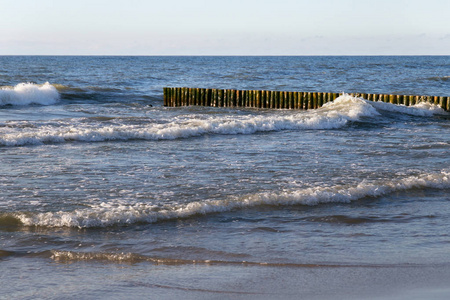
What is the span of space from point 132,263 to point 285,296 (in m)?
1.46

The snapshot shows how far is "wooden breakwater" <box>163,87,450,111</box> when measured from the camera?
20812 mm

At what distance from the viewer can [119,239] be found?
18.3 ft

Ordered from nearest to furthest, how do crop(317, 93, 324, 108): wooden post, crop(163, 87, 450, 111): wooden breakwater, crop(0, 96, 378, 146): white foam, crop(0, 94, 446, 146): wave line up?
crop(0, 96, 378, 146): white foam
crop(0, 94, 446, 146): wave
crop(163, 87, 450, 111): wooden breakwater
crop(317, 93, 324, 108): wooden post

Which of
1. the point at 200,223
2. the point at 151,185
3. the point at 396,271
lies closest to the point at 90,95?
the point at 151,185

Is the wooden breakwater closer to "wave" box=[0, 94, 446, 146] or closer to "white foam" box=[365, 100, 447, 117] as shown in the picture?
"white foam" box=[365, 100, 447, 117]

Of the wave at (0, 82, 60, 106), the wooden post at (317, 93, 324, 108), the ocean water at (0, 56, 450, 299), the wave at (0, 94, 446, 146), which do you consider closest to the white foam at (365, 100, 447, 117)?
the wave at (0, 94, 446, 146)

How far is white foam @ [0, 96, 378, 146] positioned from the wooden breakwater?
3362mm

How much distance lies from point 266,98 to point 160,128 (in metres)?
8.98

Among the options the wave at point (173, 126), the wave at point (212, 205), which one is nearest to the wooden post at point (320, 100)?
the wave at point (173, 126)

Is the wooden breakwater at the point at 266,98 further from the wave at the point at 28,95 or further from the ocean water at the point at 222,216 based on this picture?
the ocean water at the point at 222,216

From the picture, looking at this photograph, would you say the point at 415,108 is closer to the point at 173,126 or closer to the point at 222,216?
the point at 173,126

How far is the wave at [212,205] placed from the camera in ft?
19.9

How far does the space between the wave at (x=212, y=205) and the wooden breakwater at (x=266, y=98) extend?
13182 mm

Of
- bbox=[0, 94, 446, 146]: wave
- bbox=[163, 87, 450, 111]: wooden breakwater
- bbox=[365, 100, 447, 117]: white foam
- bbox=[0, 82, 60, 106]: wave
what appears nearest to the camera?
bbox=[0, 94, 446, 146]: wave
